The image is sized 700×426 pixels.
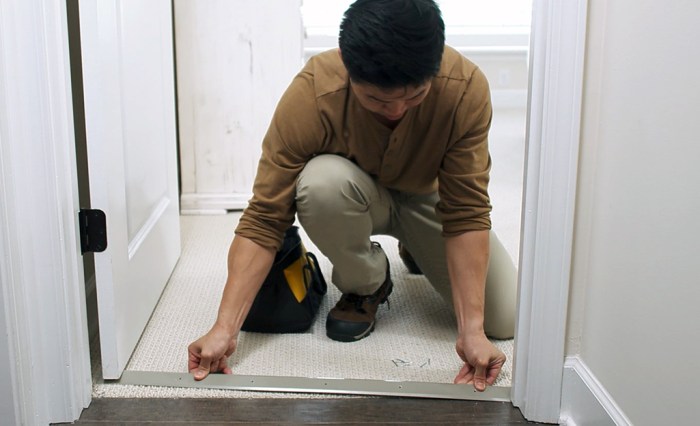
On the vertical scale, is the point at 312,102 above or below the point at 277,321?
above

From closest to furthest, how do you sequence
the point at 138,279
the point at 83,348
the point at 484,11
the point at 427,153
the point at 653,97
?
1. the point at 653,97
2. the point at 83,348
3. the point at 427,153
4. the point at 138,279
5. the point at 484,11

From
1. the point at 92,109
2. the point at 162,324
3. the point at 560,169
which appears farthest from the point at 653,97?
the point at 162,324

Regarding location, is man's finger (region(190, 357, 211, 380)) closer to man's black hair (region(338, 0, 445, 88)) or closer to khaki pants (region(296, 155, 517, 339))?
khaki pants (region(296, 155, 517, 339))

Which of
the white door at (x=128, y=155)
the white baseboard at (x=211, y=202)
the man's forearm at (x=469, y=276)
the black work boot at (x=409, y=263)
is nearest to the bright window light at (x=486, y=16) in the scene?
the white baseboard at (x=211, y=202)

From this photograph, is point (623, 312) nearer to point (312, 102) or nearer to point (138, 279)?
point (312, 102)

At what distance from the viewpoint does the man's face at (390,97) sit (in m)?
1.34

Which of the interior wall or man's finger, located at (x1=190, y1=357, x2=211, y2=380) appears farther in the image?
man's finger, located at (x1=190, y1=357, x2=211, y2=380)

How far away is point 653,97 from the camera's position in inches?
43.7

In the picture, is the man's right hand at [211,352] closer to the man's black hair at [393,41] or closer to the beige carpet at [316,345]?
the beige carpet at [316,345]

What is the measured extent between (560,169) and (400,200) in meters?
0.53

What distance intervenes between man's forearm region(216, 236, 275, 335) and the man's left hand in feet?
1.33

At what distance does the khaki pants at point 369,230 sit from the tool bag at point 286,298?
0.27ft

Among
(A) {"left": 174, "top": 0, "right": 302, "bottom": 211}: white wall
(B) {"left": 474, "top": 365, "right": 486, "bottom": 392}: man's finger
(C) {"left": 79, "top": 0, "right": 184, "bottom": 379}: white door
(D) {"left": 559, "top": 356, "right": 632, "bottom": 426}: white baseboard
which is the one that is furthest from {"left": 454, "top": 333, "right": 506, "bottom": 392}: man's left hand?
(A) {"left": 174, "top": 0, "right": 302, "bottom": 211}: white wall

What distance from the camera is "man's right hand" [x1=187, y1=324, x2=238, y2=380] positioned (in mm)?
1547
